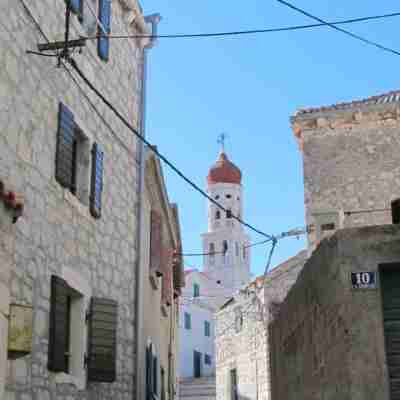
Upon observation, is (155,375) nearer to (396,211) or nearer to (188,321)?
(396,211)

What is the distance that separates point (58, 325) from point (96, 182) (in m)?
2.41

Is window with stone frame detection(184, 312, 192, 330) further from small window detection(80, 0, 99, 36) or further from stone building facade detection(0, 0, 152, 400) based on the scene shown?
small window detection(80, 0, 99, 36)

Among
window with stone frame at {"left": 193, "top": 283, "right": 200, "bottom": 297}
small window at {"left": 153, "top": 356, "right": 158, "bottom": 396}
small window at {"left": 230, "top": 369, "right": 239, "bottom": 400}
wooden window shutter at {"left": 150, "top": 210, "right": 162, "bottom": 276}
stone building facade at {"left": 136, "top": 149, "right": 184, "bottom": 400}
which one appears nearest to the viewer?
stone building facade at {"left": 136, "top": 149, "right": 184, "bottom": 400}

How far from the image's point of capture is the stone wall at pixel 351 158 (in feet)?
Answer: 59.3

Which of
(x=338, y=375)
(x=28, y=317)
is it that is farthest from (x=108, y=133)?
(x=338, y=375)

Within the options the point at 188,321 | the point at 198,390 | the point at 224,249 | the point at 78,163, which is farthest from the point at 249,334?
the point at 224,249

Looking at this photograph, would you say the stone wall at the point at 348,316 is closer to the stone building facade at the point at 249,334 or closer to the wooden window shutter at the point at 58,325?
the wooden window shutter at the point at 58,325

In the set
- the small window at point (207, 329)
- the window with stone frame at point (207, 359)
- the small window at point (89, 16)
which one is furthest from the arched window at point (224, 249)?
the small window at point (89, 16)

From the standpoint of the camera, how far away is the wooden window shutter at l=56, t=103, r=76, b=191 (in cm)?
894

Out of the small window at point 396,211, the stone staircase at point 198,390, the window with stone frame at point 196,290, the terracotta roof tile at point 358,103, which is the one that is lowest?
the stone staircase at point 198,390

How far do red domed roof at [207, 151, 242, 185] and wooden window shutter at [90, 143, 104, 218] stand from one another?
65.7m

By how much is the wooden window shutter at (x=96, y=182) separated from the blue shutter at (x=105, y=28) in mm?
1483

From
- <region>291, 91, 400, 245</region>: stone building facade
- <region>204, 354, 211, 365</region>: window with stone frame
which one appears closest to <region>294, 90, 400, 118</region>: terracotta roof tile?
<region>291, 91, 400, 245</region>: stone building facade

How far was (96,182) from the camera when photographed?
10109 millimetres
